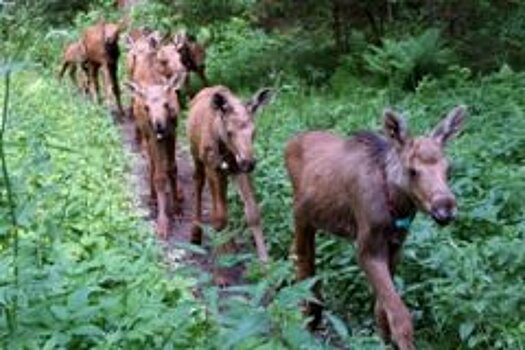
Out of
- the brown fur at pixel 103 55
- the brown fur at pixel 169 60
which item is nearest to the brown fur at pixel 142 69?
the brown fur at pixel 169 60

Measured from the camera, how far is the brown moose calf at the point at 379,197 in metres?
7.43

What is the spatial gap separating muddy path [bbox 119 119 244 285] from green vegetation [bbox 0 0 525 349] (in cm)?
29

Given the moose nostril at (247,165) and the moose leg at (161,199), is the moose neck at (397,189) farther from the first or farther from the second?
the moose leg at (161,199)

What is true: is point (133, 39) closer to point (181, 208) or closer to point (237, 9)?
point (237, 9)

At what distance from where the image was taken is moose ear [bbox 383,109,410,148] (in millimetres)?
7707

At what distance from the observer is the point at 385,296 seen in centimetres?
764

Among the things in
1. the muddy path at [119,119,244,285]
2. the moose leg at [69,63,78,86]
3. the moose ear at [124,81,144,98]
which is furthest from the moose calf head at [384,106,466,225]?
the moose leg at [69,63,78,86]

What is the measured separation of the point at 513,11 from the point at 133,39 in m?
6.56

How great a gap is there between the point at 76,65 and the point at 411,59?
8.00 m

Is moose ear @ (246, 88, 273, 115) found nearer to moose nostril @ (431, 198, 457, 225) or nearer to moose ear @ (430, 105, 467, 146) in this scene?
moose ear @ (430, 105, 467, 146)

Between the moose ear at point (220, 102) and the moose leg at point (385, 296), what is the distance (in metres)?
2.91

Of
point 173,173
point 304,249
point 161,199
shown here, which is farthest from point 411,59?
point 304,249

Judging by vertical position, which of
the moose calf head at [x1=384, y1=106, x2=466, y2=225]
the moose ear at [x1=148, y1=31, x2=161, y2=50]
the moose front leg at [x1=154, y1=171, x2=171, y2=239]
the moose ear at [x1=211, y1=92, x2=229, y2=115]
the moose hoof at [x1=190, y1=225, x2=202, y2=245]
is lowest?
the moose hoof at [x1=190, y1=225, x2=202, y2=245]

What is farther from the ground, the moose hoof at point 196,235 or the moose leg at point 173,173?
the moose leg at point 173,173
